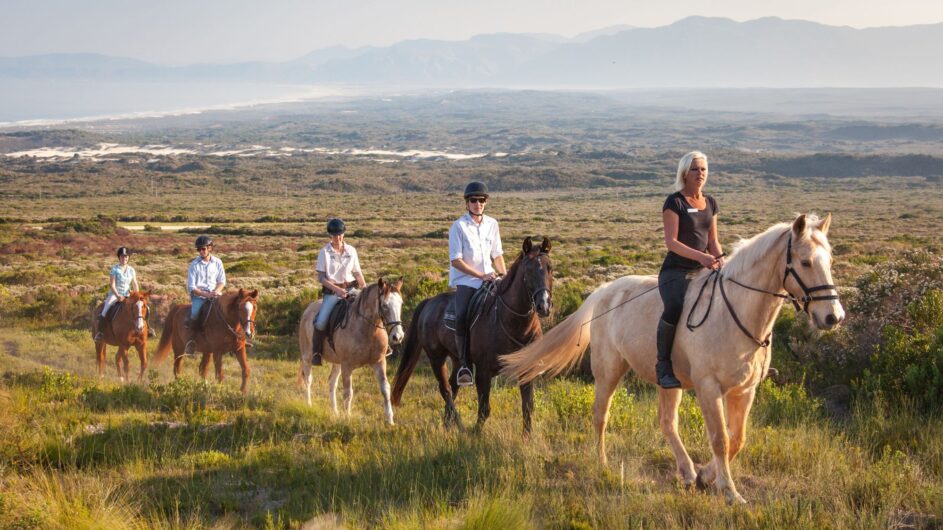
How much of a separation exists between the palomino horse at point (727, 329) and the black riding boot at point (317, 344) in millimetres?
4787

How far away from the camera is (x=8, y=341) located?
17.2 m

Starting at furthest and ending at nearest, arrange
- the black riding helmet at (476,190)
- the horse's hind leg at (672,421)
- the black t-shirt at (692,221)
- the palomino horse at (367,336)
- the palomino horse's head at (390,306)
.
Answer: the palomino horse at (367,336), the palomino horse's head at (390,306), the black riding helmet at (476,190), the horse's hind leg at (672,421), the black t-shirt at (692,221)

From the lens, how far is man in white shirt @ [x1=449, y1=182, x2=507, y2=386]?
8.59 meters

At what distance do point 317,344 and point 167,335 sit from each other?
4.31 metres

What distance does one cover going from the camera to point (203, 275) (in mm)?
12688

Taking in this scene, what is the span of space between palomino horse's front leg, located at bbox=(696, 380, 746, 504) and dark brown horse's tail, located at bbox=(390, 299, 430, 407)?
4778mm

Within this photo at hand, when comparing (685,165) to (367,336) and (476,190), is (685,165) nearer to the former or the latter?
(476,190)

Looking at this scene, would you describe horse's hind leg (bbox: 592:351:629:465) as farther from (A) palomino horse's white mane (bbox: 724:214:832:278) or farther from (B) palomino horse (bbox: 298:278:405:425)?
(B) palomino horse (bbox: 298:278:405:425)

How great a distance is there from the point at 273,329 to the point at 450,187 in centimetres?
10615

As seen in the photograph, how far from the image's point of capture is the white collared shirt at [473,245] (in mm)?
8586

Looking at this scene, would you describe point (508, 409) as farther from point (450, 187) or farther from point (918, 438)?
point (450, 187)

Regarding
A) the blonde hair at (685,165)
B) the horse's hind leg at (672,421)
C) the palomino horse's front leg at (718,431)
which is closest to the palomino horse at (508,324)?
the horse's hind leg at (672,421)

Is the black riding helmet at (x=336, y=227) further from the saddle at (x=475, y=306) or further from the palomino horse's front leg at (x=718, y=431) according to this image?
the palomino horse's front leg at (x=718, y=431)

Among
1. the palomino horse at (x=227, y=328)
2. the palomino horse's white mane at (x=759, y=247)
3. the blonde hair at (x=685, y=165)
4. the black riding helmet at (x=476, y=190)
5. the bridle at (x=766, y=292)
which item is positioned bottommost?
the palomino horse at (x=227, y=328)
